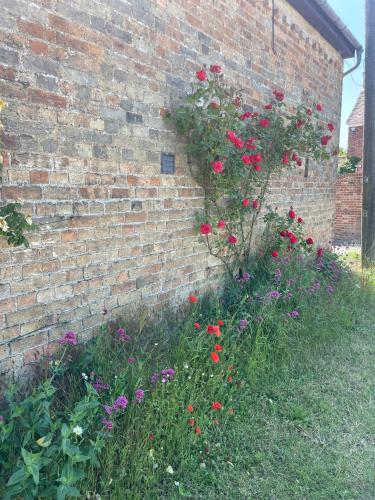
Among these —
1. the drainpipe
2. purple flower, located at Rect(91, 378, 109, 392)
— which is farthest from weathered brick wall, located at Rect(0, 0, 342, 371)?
the drainpipe

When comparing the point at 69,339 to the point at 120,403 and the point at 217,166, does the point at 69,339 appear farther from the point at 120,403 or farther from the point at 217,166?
the point at 217,166

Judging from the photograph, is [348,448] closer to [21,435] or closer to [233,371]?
[233,371]

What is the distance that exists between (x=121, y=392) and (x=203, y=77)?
8.06ft

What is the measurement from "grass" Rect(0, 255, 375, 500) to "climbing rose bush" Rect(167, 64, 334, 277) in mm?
724

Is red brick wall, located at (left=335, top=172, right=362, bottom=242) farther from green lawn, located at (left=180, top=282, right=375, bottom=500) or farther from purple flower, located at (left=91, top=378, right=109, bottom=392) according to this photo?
purple flower, located at (left=91, top=378, right=109, bottom=392)

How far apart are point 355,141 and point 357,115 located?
3.26ft

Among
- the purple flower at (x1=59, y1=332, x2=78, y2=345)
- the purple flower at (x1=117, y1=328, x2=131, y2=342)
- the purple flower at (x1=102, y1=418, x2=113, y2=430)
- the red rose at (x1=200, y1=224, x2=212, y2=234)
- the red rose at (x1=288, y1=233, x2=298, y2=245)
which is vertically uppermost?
the red rose at (x1=200, y1=224, x2=212, y2=234)

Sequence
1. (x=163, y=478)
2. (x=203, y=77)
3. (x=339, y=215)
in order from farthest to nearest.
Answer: (x=339, y=215)
(x=203, y=77)
(x=163, y=478)

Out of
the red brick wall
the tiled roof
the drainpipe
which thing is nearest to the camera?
the drainpipe

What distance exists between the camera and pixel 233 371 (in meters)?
2.98

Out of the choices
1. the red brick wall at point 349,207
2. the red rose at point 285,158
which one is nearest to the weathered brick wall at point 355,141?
the red brick wall at point 349,207

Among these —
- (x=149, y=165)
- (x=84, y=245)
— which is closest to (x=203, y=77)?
(x=149, y=165)

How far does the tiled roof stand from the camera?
15.3 metres

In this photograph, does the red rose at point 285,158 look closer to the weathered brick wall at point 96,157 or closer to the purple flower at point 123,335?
the weathered brick wall at point 96,157
